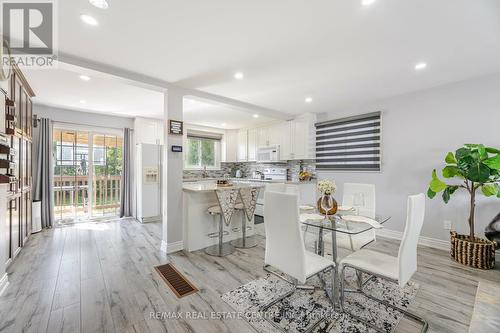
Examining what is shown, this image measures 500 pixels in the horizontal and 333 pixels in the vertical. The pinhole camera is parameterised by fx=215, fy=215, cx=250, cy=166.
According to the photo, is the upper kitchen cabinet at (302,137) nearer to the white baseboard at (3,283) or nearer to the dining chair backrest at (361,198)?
the dining chair backrest at (361,198)

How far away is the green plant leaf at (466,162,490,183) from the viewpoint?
2.58 m

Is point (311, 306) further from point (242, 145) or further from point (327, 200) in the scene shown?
point (242, 145)

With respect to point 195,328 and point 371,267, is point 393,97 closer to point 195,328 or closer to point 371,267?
point 371,267

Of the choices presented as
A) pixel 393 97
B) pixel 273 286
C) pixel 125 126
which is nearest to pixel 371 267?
pixel 273 286

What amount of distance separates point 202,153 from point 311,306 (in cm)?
543

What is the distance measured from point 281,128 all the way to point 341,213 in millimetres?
3466

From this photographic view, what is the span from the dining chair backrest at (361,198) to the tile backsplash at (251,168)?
6.99 feet

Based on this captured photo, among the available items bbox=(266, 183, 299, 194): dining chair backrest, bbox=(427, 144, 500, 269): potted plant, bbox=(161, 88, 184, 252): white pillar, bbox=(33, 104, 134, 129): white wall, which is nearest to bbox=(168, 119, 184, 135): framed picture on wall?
bbox=(161, 88, 184, 252): white pillar

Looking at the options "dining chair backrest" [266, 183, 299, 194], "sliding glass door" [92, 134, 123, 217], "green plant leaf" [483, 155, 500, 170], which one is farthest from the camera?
"sliding glass door" [92, 134, 123, 217]

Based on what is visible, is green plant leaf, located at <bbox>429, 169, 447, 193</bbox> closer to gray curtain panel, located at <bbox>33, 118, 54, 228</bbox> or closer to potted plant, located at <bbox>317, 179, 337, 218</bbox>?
potted plant, located at <bbox>317, 179, 337, 218</bbox>

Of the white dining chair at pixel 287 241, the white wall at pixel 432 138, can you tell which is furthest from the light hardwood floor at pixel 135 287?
the white wall at pixel 432 138

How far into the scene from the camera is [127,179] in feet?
17.5

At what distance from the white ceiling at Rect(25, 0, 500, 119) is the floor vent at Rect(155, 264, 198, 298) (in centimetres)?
254

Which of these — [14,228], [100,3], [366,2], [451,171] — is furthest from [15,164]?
[451,171]
